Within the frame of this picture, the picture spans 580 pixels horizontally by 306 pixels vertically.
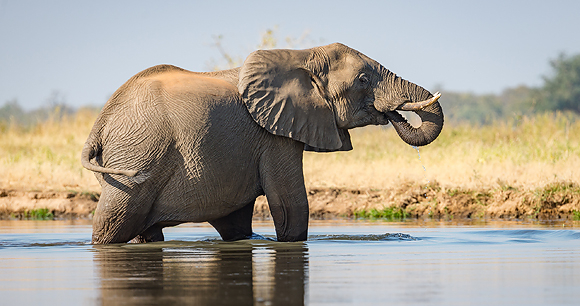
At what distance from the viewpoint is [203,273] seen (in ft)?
15.6

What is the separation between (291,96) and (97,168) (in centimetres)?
189

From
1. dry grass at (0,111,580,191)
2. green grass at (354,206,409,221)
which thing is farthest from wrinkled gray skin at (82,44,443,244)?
dry grass at (0,111,580,191)

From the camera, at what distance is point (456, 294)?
155 inches

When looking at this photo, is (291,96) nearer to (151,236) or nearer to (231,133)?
(231,133)

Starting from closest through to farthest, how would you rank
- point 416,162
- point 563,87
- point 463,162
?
1. point 463,162
2. point 416,162
3. point 563,87

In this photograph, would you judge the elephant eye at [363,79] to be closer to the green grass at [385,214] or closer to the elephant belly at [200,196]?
the elephant belly at [200,196]

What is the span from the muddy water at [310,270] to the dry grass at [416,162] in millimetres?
3820

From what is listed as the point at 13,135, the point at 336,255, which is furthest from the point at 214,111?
the point at 13,135

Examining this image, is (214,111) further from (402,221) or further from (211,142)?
(402,221)

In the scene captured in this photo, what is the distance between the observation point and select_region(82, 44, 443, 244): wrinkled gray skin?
6734 millimetres

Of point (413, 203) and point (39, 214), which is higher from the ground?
point (413, 203)

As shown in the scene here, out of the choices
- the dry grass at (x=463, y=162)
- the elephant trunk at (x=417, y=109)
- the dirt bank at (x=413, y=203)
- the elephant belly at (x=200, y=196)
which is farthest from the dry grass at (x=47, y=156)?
the elephant trunk at (x=417, y=109)

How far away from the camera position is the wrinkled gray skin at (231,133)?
673cm

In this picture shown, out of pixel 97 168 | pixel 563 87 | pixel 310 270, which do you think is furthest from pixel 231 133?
pixel 563 87
